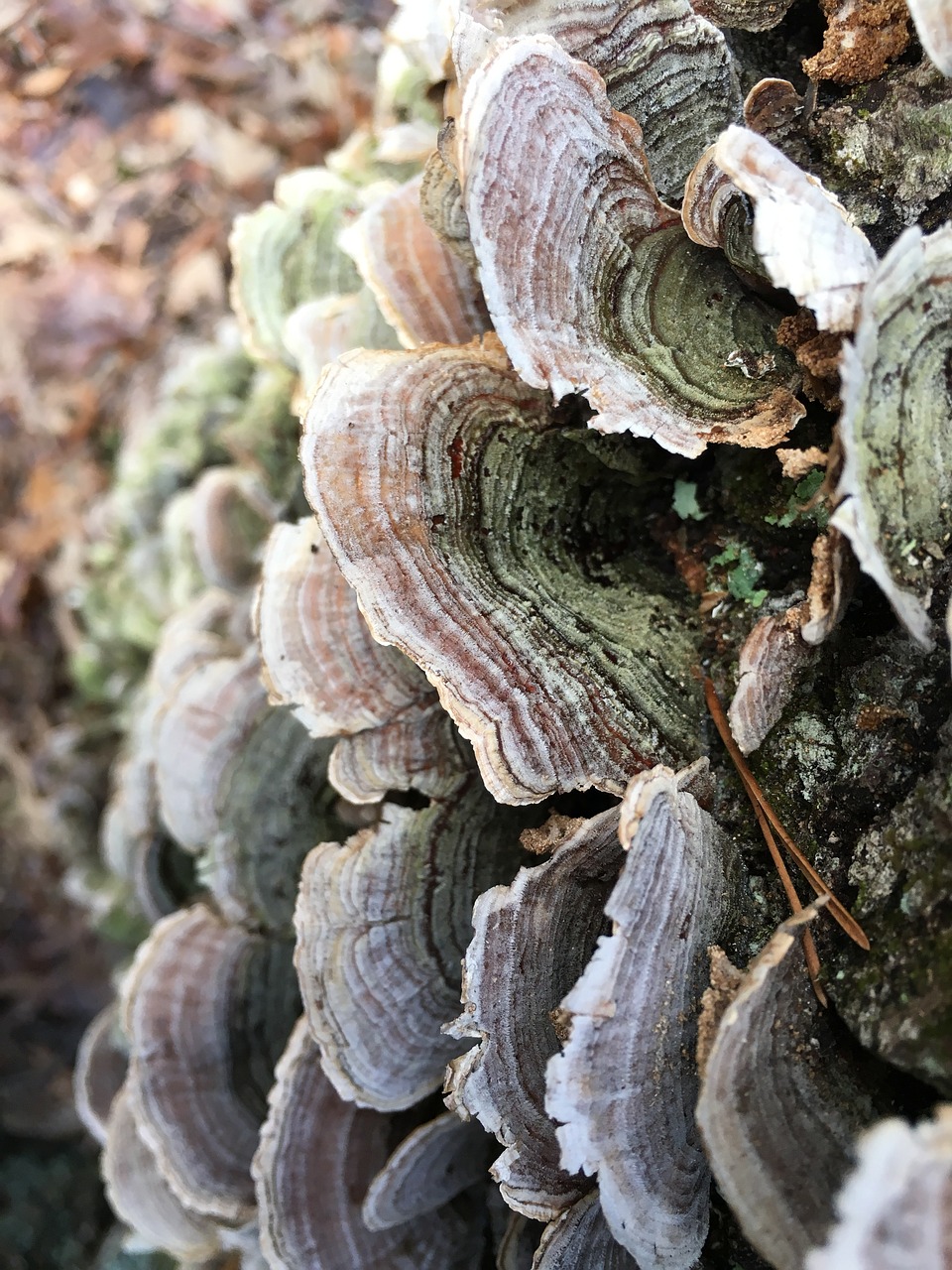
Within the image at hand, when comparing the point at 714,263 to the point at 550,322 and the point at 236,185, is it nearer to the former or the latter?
the point at 550,322

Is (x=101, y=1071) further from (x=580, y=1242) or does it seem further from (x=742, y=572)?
(x=742, y=572)

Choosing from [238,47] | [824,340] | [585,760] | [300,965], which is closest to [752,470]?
[824,340]

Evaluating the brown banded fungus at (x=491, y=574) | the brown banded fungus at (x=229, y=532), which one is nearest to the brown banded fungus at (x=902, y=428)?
the brown banded fungus at (x=491, y=574)

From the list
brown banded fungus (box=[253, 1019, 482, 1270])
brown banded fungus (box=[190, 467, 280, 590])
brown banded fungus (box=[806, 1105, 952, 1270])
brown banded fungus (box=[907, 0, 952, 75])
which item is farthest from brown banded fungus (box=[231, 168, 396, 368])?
brown banded fungus (box=[806, 1105, 952, 1270])

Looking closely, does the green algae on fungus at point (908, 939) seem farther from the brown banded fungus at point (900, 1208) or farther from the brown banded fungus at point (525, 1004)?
the brown banded fungus at point (525, 1004)

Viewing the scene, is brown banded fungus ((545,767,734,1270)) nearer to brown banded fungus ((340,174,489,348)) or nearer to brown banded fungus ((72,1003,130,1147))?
brown banded fungus ((340,174,489,348))

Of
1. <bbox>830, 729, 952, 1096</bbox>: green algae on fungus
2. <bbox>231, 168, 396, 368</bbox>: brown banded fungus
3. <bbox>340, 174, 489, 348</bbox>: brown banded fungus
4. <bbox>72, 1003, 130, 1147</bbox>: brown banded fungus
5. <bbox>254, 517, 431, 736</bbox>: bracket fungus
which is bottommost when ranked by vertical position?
<bbox>72, 1003, 130, 1147</bbox>: brown banded fungus
